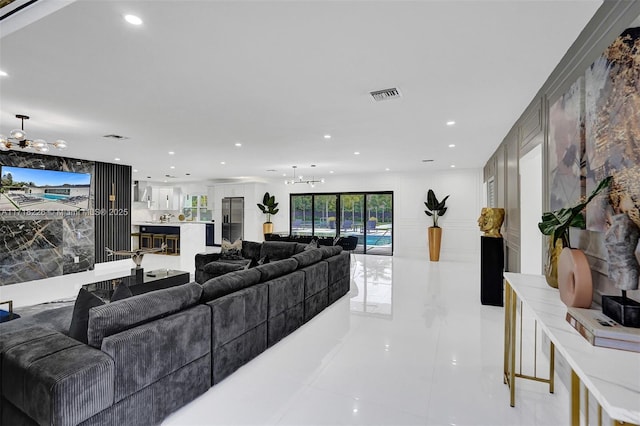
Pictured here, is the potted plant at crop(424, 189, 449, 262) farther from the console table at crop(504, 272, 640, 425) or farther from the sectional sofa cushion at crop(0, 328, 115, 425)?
the sectional sofa cushion at crop(0, 328, 115, 425)

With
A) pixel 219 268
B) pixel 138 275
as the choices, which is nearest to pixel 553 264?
pixel 219 268

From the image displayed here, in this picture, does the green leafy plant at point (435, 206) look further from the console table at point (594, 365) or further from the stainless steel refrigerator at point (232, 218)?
the console table at point (594, 365)

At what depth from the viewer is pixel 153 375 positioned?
198cm

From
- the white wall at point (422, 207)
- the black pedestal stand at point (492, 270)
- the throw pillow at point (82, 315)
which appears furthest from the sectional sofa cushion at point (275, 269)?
the white wall at point (422, 207)

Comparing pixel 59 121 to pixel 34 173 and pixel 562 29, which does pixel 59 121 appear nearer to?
pixel 34 173

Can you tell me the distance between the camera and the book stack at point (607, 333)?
1243 millimetres

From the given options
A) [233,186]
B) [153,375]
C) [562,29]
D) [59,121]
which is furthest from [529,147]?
[233,186]

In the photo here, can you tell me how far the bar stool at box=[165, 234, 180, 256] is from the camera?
1019 centimetres

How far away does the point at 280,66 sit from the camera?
103 inches

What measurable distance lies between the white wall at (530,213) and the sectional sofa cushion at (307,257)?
2633 millimetres

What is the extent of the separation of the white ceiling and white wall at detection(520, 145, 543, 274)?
697 mm

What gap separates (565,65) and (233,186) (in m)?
10.8

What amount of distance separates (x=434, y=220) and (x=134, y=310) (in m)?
8.39

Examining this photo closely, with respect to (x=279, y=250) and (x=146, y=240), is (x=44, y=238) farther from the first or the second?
(x=279, y=250)
